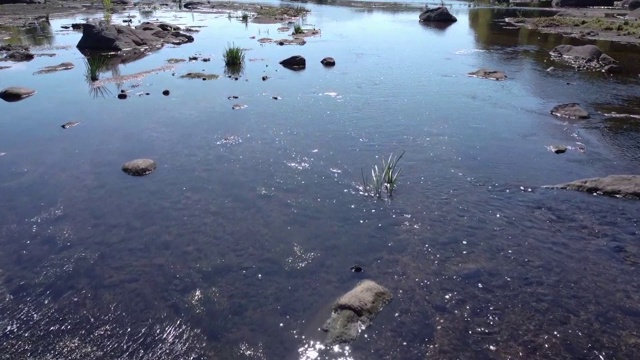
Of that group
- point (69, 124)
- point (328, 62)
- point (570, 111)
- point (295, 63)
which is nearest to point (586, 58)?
point (570, 111)

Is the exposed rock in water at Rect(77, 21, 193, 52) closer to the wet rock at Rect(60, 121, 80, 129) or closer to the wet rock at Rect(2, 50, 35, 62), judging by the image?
the wet rock at Rect(2, 50, 35, 62)

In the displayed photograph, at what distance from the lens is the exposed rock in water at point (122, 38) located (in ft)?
113

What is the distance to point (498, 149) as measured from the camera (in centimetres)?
1622

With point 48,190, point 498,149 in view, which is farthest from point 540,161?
point 48,190

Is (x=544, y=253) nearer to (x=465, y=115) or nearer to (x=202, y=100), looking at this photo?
(x=465, y=115)

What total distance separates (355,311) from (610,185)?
891cm

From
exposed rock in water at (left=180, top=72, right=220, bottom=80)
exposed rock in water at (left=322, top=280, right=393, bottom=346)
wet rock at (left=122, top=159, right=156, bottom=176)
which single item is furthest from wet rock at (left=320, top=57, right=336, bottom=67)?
exposed rock in water at (left=322, top=280, right=393, bottom=346)

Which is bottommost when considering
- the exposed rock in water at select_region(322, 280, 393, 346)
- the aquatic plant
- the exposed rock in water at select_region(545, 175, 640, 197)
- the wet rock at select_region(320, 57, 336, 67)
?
the exposed rock in water at select_region(322, 280, 393, 346)

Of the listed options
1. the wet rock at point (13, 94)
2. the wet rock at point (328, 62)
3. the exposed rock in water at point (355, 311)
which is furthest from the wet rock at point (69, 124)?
the wet rock at point (328, 62)

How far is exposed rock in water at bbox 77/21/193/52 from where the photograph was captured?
34.3m

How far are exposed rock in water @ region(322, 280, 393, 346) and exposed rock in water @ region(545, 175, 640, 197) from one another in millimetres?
7357

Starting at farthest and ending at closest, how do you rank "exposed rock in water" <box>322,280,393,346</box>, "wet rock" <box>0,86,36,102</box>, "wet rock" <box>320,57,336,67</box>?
"wet rock" <box>320,57,336,67</box>, "wet rock" <box>0,86,36,102</box>, "exposed rock in water" <box>322,280,393,346</box>

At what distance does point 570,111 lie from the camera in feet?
64.2

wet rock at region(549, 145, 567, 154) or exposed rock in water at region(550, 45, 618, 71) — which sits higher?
exposed rock in water at region(550, 45, 618, 71)
